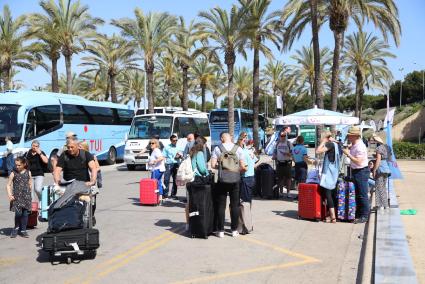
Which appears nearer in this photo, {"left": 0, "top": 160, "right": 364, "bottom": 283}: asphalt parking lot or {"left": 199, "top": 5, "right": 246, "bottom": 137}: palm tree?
{"left": 0, "top": 160, "right": 364, "bottom": 283}: asphalt parking lot

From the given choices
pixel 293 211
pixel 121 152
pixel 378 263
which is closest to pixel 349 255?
pixel 378 263

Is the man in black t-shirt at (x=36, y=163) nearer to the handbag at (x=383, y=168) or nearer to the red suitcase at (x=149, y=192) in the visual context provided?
the red suitcase at (x=149, y=192)

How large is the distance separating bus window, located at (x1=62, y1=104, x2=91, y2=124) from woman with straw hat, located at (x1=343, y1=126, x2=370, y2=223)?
17.7 m

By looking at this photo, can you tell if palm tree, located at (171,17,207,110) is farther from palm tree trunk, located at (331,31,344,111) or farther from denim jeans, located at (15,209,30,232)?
denim jeans, located at (15,209,30,232)

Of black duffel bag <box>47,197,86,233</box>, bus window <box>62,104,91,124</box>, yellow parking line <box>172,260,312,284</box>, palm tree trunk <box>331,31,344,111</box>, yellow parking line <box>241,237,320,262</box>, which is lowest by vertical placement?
yellow parking line <box>172,260,312,284</box>

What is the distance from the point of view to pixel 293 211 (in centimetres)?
1147

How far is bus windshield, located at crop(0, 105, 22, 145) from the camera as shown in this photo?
70.7 feet

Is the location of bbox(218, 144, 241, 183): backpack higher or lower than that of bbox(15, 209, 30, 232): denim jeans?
higher

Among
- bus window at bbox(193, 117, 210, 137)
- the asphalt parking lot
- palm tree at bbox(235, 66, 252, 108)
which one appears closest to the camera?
the asphalt parking lot

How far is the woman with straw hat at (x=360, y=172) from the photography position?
987 centimetres

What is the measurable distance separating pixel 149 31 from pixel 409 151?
18.8m

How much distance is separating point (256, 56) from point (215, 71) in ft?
66.7

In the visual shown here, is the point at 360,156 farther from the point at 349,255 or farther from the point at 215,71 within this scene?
the point at 215,71

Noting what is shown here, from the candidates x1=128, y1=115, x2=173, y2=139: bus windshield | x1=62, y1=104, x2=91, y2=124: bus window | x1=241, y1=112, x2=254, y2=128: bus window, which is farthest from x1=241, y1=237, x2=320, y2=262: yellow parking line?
x1=241, y1=112, x2=254, y2=128: bus window
